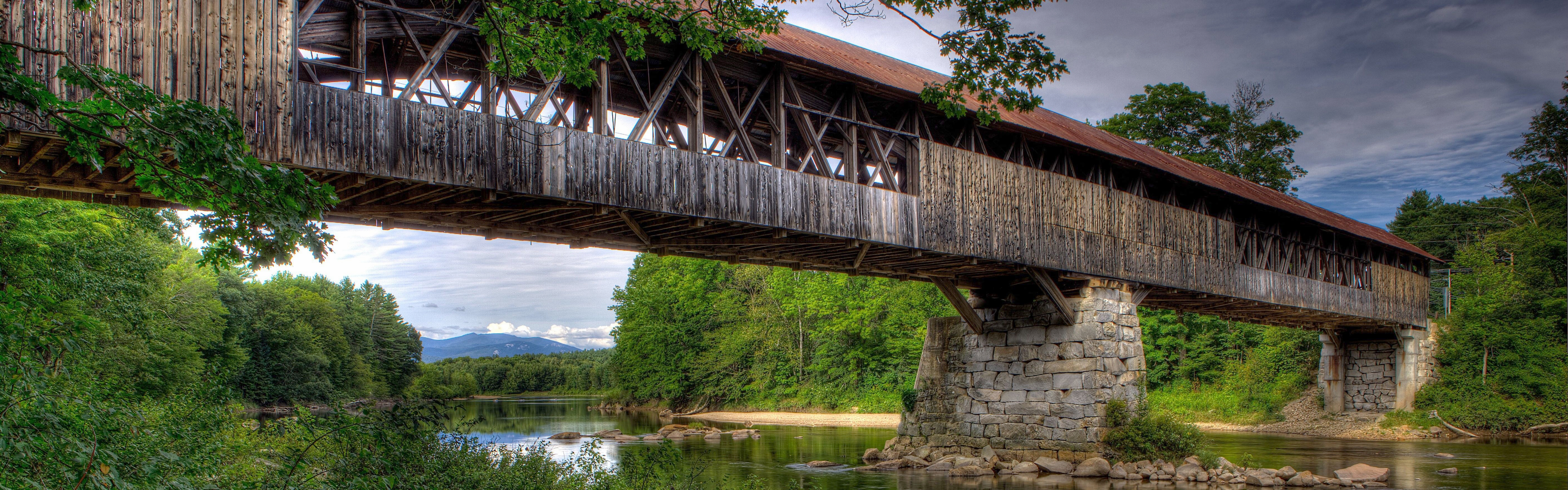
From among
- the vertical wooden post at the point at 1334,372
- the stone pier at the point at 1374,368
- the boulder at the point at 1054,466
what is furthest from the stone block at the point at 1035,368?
the vertical wooden post at the point at 1334,372

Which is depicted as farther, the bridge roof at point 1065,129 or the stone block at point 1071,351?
the stone block at point 1071,351

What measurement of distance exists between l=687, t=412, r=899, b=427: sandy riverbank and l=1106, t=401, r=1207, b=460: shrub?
12.3 meters

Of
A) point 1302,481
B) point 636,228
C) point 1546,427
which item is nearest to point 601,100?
point 636,228

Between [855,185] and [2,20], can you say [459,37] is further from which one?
[855,185]

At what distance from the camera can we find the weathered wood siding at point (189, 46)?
593 cm

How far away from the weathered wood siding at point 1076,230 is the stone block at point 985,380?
2416 mm

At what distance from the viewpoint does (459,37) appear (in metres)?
9.35

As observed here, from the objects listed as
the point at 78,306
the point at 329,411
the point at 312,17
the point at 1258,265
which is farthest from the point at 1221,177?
the point at 329,411

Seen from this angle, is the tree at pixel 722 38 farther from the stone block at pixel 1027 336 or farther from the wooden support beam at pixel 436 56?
the stone block at pixel 1027 336

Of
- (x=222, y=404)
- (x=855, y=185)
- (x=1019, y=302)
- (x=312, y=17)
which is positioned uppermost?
(x=312, y=17)

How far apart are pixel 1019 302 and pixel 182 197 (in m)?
12.9

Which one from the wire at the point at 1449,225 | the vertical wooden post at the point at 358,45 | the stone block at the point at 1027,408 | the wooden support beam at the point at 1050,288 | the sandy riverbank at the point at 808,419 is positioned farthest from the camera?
the wire at the point at 1449,225

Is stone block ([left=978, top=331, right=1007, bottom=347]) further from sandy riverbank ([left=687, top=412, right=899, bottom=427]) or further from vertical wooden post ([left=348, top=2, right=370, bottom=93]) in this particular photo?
sandy riverbank ([left=687, top=412, right=899, bottom=427])

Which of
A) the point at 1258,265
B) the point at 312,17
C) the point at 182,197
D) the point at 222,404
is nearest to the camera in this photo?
the point at 182,197
